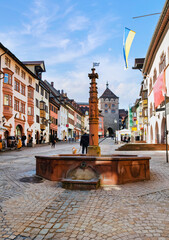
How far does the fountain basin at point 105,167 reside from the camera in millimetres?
7309

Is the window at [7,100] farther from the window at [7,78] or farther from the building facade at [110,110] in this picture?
the building facade at [110,110]

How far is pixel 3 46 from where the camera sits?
28.2 metres

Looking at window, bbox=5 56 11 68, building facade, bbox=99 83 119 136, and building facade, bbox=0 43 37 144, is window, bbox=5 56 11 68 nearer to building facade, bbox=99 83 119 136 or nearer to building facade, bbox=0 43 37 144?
building facade, bbox=0 43 37 144

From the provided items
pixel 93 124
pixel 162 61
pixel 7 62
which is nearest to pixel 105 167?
pixel 93 124

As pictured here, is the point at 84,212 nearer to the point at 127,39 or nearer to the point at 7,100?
the point at 127,39

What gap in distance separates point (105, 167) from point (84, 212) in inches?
103

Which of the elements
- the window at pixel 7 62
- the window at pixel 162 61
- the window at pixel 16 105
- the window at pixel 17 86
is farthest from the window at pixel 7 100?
the window at pixel 162 61

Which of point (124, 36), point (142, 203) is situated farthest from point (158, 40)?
point (142, 203)

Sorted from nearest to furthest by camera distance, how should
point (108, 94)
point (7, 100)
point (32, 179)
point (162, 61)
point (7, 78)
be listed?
point (32, 179) < point (162, 61) < point (7, 78) < point (7, 100) < point (108, 94)

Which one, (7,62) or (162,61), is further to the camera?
(7,62)

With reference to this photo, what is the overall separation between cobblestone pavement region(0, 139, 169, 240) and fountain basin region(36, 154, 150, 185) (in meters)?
0.34

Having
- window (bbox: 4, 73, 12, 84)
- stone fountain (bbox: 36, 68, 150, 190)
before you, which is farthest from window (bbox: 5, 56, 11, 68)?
stone fountain (bbox: 36, 68, 150, 190)

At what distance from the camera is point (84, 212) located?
4863 mm

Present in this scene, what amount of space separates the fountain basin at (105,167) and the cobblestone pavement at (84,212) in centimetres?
34
